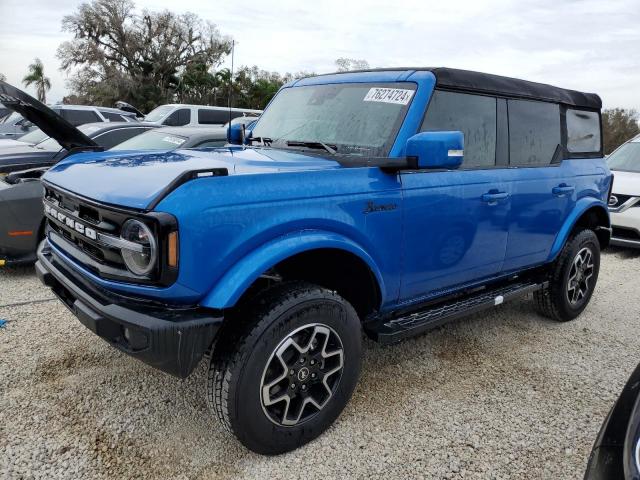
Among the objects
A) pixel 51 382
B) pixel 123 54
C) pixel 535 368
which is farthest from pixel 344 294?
pixel 123 54

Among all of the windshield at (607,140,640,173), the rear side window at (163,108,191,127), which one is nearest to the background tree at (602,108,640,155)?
the windshield at (607,140,640,173)

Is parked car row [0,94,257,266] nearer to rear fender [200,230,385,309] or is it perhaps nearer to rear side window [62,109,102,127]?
rear fender [200,230,385,309]

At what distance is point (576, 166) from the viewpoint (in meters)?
4.16

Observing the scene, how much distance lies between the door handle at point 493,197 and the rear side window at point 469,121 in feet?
0.70

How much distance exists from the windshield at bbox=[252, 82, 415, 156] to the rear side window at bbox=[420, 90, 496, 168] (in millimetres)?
204

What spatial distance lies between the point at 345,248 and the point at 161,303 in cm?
91

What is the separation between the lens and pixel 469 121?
10.9 ft

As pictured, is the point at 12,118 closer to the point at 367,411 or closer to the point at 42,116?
the point at 42,116

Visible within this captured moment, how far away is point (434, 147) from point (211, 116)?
1041 centimetres

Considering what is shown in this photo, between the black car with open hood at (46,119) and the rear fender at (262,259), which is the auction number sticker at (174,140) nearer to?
the black car with open hood at (46,119)

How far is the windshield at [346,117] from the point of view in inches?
116

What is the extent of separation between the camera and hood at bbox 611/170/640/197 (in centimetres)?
716

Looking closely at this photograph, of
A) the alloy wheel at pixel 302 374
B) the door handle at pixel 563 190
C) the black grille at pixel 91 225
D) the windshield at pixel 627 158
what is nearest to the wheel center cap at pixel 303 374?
the alloy wheel at pixel 302 374

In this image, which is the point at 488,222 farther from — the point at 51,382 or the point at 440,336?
the point at 51,382
